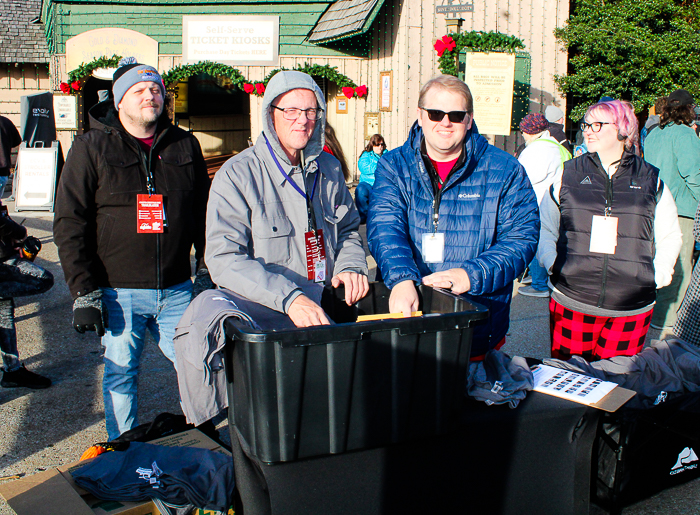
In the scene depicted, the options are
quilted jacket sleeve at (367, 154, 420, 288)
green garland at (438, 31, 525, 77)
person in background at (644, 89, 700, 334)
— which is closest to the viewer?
quilted jacket sleeve at (367, 154, 420, 288)

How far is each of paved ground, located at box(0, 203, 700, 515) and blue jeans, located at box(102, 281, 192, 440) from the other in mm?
581

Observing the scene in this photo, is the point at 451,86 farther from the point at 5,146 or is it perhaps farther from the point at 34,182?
the point at 34,182

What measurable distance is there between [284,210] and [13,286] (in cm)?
277

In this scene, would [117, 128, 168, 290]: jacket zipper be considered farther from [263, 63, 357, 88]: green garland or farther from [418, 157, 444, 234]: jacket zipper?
[263, 63, 357, 88]: green garland

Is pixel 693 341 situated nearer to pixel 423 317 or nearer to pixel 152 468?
pixel 423 317

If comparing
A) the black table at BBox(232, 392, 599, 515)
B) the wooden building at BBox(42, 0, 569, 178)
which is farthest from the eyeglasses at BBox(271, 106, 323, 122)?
the wooden building at BBox(42, 0, 569, 178)

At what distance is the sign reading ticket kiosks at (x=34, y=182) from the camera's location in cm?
1062

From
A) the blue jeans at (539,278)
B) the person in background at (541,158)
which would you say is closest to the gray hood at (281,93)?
the person in background at (541,158)

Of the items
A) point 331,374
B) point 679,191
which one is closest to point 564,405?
point 331,374

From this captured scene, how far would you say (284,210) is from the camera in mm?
2404

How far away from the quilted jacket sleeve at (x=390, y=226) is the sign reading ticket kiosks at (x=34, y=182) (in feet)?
31.8

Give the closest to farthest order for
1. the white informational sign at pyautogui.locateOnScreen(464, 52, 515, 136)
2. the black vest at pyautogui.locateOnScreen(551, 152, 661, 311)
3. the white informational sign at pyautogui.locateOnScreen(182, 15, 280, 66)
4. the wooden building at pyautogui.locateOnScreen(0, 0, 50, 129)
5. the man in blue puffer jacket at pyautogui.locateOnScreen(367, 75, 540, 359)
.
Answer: the man in blue puffer jacket at pyautogui.locateOnScreen(367, 75, 540, 359)
the black vest at pyautogui.locateOnScreen(551, 152, 661, 311)
the white informational sign at pyautogui.locateOnScreen(464, 52, 515, 136)
the white informational sign at pyautogui.locateOnScreen(182, 15, 280, 66)
the wooden building at pyautogui.locateOnScreen(0, 0, 50, 129)

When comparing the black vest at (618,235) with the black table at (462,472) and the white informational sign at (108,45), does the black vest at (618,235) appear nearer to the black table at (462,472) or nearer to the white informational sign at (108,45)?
the black table at (462,472)

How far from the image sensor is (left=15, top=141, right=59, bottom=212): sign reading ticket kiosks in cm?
1062
